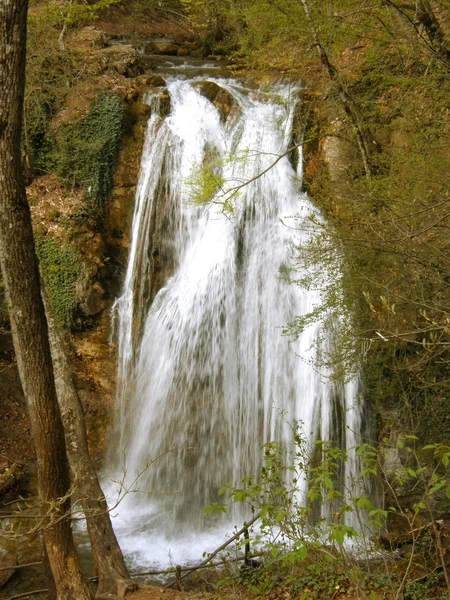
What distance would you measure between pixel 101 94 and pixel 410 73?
22.4 feet

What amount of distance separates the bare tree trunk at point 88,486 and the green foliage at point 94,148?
5771mm

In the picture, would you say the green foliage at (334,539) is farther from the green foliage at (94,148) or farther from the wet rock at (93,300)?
the green foliage at (94,148)

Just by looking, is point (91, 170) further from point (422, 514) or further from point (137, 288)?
point (422, 514)

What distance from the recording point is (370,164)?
8.55 m

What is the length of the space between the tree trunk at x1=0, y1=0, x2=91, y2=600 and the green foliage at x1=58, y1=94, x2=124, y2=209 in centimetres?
723

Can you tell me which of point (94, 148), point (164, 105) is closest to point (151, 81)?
point (164, 105)

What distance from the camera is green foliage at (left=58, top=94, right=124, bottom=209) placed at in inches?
442

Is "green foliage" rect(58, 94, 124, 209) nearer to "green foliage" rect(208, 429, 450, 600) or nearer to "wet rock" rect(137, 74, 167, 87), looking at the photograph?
"wet rock" rect(137, 74, 167, 87)

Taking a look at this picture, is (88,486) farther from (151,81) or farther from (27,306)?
(151,81)

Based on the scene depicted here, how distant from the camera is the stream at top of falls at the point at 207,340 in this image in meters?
8.24

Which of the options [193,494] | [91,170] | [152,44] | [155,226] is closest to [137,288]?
[155,226]

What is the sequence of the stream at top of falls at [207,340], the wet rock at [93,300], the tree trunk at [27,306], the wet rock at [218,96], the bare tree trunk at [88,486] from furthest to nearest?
the wet rock at [218,96] → the wet rock at [93,300] → the stream at top of falls at [207,340] → the bare tree trunk at [88,486] → the tree trunk at [27,306]

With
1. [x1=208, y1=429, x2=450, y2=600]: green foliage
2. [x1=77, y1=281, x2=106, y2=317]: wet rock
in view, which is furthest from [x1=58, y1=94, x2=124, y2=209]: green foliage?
[x1=208, y1=429, x2=450, y2=600]: green foliage

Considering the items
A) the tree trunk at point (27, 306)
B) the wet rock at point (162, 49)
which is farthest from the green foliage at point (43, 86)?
the tree trunk at point (27, 306)
